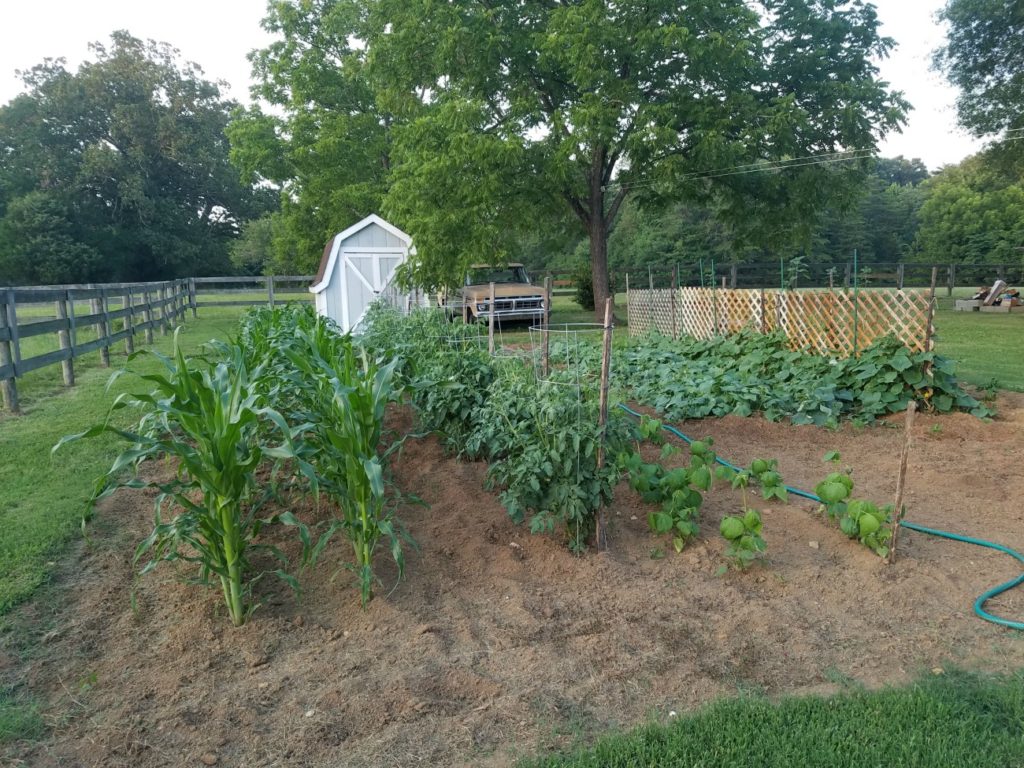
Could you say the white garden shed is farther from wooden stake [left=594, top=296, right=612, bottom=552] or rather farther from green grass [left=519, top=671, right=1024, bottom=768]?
green grass [left=519, top=671, right=1024, bottom=768]

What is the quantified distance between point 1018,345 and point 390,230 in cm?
1276

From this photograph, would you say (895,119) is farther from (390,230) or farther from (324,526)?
(324,526)

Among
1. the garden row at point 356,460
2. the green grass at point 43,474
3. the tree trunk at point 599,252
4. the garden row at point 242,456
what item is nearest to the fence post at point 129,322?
the green grass at point 43,474

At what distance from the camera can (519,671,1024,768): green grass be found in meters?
2.11

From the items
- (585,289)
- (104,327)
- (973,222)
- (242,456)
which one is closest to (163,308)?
(104,327)

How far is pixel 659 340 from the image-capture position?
11484 millimetres

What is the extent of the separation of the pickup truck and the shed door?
1575mm

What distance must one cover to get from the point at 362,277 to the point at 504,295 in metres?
3.60

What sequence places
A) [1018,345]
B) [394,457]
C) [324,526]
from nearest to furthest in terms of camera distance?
[324,526] → [394,457] → [1018,345]

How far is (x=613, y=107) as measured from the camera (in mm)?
14992

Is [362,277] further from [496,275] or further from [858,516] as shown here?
[858,516]

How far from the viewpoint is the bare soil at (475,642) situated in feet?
7.47

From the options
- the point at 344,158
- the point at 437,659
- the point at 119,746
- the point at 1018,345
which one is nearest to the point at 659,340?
the point at 1018,345

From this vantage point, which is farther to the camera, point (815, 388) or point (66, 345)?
point (66, 345)
